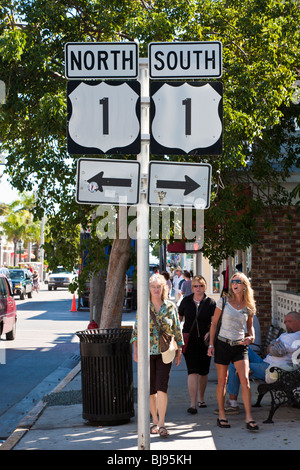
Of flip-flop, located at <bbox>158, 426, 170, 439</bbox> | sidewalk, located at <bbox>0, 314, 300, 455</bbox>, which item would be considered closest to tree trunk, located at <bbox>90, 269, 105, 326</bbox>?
sidewalk, located at <bbox>0, 314, 300, 455</bbox>

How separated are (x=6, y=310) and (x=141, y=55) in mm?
9569

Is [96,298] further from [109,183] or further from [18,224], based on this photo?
[18,224]

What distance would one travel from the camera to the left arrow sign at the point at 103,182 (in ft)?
16.7

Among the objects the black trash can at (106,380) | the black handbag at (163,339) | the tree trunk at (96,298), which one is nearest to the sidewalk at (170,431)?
the black trash can at (106,380)

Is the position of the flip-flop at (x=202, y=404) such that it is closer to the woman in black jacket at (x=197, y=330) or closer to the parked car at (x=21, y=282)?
the woman in black jacket at (x=197, y=330)

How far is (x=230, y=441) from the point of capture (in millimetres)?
7184

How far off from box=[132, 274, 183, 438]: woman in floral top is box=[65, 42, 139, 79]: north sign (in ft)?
9.76

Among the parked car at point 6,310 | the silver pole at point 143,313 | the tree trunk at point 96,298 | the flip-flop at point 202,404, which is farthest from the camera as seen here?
the parked car at point 6,310

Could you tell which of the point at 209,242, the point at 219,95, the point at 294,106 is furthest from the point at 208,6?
the point at 219,95

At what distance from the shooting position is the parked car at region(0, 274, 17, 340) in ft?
58.2

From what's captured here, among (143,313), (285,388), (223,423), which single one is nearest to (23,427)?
(223,423)

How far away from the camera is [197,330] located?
9219 millimetres

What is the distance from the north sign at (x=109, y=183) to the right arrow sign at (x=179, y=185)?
123 mm
